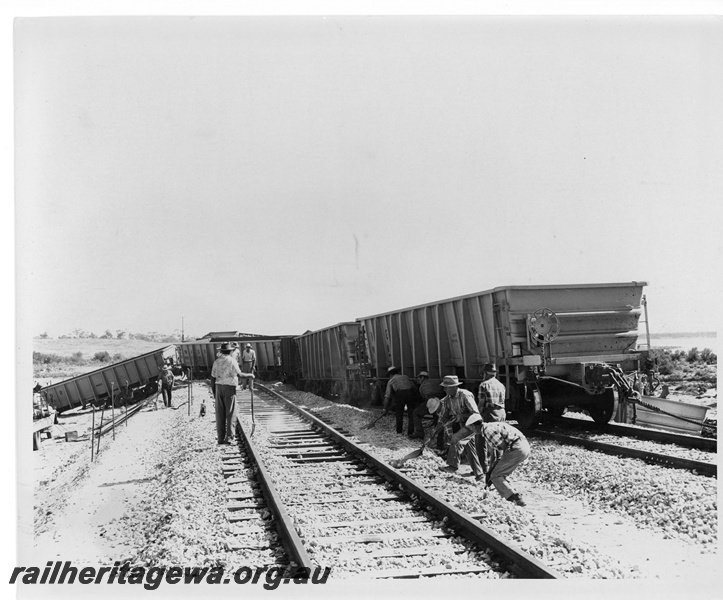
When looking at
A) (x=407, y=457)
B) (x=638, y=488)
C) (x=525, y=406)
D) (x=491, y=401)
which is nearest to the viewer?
(x=638, y=488)

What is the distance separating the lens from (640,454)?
830 cm

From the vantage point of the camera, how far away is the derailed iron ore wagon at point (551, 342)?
984 cm

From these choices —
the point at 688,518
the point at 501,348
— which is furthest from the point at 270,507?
the point at 501,348

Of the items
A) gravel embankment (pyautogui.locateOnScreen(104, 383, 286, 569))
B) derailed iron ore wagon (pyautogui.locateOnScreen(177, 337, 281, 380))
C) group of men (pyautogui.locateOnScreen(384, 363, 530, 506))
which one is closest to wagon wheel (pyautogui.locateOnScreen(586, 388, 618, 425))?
group of men (pyautogui.locateOnScreen(384, 363, 530, 506))

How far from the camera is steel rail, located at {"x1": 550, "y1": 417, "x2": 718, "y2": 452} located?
8.91 m

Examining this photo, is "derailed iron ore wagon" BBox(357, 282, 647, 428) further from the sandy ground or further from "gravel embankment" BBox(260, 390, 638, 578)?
the sandy ground

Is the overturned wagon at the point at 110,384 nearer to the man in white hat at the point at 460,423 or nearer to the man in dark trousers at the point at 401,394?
the man in dark trousers at the point at 401,394

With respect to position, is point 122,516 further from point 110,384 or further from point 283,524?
point 110,384

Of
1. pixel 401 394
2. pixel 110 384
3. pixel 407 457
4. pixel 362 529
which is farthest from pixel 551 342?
pixel 110 384

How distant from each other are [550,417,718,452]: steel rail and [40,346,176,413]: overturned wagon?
51.2ft

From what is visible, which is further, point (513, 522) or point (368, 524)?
point (368, 524)

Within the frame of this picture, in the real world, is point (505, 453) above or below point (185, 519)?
above

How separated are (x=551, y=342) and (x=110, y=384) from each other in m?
19.0

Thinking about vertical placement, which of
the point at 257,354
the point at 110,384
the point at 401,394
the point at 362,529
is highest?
the point at 257,354
